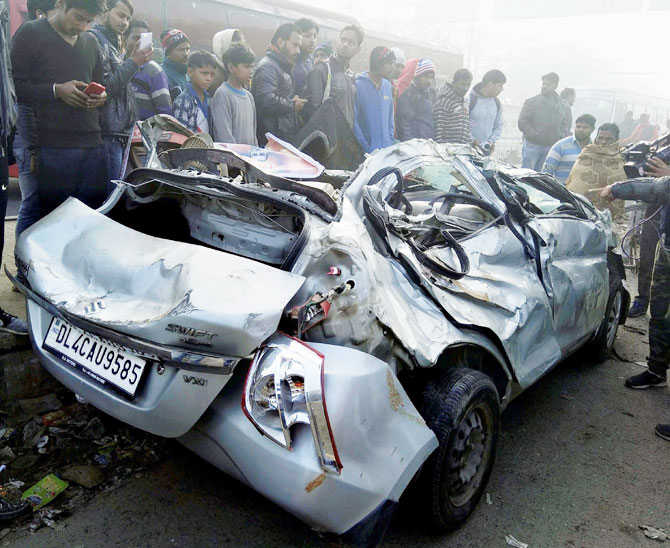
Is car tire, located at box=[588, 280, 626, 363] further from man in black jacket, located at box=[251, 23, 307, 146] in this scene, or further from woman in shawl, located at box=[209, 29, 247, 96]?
woman in shawl, located at box=[209, 29, 247, 96]

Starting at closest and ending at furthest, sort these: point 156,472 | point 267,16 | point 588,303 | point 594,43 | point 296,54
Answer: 1. point 156,472
2. point 588,303
3. point 296,54
4. point 267,16
5. point 594,43

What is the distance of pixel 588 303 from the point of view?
3512mm

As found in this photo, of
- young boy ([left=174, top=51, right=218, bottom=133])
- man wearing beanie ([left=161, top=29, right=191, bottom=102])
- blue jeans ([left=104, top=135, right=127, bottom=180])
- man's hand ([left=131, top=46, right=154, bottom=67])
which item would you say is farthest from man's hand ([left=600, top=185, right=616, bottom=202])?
man wearing beanie ([left=161, top=29, right=191, bottom=102])

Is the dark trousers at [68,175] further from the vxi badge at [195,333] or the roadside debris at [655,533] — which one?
the roadside debris at [655,533]

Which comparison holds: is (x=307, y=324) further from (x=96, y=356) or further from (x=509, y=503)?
(x=509, y=503)

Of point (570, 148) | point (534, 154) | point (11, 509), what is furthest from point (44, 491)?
point (534, 154)

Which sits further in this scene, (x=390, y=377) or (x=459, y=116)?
(x=459, y=116)

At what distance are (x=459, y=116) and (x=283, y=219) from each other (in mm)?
5621

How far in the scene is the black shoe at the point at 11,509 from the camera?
2.19 meters

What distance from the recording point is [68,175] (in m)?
3.56

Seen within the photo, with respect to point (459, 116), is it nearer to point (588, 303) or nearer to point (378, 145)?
point (378, 145)

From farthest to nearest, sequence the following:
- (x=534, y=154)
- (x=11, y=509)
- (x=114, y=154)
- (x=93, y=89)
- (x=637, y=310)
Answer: (x=534, y=154), (x=637, y=310), (x=114, y=154), (x=93, y=89), (x=11, y=509)

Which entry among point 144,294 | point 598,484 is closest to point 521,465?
point 598,484

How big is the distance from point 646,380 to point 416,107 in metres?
4.31
